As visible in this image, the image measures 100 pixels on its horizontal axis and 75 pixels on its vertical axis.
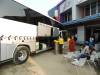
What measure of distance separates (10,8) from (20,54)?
250cm

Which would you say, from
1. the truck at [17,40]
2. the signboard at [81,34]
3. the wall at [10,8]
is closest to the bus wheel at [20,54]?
the truck at [17,40]

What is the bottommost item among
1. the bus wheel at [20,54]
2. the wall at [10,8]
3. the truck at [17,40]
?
the bus wheel at [20,54]

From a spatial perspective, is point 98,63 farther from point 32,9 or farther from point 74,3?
point 74,3

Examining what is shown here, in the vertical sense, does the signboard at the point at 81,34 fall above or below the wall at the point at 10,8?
below

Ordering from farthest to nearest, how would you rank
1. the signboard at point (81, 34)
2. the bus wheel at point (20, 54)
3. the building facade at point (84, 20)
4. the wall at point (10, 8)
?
the signboard at point (81, 34), the building facade at point (84, 20), the bus wheel at point (20, 54), the wall at point (10, 8)

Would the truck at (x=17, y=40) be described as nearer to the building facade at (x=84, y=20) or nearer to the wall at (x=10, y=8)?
the wall at (x=10, y=8)

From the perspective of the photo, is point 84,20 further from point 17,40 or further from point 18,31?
point 17,40

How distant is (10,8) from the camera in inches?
330

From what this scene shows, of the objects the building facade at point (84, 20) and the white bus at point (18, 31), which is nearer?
the white bus at point (18, 31)

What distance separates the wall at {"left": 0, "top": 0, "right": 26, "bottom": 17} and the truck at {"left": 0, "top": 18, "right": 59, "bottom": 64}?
1.17 ft

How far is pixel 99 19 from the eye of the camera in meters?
16.9

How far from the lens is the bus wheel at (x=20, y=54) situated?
8953 mm

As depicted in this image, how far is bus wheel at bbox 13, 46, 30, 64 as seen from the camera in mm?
8953

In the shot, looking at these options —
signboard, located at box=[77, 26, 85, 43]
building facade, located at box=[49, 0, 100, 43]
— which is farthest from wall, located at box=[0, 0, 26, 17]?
signboard, located at box=[77, 26, 85, 43]
